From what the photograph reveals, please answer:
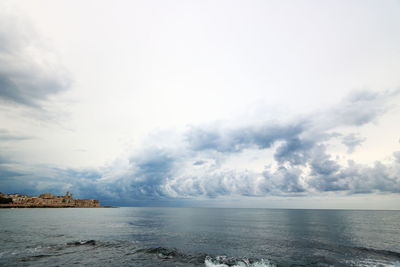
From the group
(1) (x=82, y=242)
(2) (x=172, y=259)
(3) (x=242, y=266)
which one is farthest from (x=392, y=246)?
(1) (x=82, y=242)

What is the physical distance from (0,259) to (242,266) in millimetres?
38071

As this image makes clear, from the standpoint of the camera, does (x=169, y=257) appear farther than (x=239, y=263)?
Yes

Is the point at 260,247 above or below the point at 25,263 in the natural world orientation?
below

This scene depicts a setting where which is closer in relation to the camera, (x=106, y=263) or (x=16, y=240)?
(x=106, y=263)

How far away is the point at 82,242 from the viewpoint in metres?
48.5

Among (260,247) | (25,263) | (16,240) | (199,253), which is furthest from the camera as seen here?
(16,240)

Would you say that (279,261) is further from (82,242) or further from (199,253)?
(82,242)

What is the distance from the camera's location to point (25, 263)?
31797 millimetres

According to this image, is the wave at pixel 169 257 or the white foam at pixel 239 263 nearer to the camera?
the white foam at pixel 239 263

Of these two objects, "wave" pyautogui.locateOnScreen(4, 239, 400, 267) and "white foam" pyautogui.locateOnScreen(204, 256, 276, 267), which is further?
"wave" pyautogui.locateOnScreen(4, 239, 400, 267)

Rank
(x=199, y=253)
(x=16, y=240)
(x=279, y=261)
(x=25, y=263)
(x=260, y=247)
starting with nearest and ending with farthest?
(x=25, y=263) < (x=279, y=261) < (x=199, y=253) < (x=260, y=247) < (x=16, y=240)

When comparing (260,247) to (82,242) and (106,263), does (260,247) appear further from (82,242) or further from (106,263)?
(82,242)

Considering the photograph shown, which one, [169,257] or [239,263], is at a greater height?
[169,257]

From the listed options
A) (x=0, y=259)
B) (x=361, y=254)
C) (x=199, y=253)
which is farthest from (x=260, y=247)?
(x=0, y=259)
